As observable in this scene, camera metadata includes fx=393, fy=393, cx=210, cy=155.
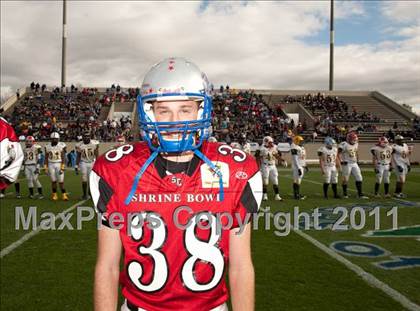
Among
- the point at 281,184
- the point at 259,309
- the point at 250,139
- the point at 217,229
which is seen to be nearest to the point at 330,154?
the point at 281,184

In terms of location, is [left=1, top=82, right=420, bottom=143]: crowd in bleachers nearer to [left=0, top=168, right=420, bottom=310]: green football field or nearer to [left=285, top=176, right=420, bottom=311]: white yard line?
[left=0, top=168, right=420, bottom=310]: green football field

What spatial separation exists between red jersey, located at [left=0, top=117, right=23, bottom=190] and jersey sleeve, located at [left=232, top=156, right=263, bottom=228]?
1.04m

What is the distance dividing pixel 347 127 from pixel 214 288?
3265 cm

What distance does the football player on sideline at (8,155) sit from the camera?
5.81ft

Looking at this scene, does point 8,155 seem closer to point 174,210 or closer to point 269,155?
point 174,210

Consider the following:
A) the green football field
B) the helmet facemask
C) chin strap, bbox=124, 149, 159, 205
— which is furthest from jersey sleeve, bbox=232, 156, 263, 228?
the green football field

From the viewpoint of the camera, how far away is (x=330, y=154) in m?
11.8

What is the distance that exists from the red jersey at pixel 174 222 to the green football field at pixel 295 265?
2.44m

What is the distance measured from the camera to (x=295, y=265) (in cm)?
525

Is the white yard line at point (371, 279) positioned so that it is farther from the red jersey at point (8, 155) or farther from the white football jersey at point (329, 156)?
the white football jersey at point (329, 156)

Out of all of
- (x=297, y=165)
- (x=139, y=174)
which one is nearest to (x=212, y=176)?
(x=139, y=174)

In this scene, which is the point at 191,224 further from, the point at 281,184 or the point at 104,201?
the point at 281,184

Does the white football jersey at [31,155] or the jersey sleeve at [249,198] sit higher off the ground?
the jersey sleeve at [249,198]

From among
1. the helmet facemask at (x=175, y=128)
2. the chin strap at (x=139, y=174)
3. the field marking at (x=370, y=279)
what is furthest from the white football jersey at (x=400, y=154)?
the chin strap at (x=139, y=174)
